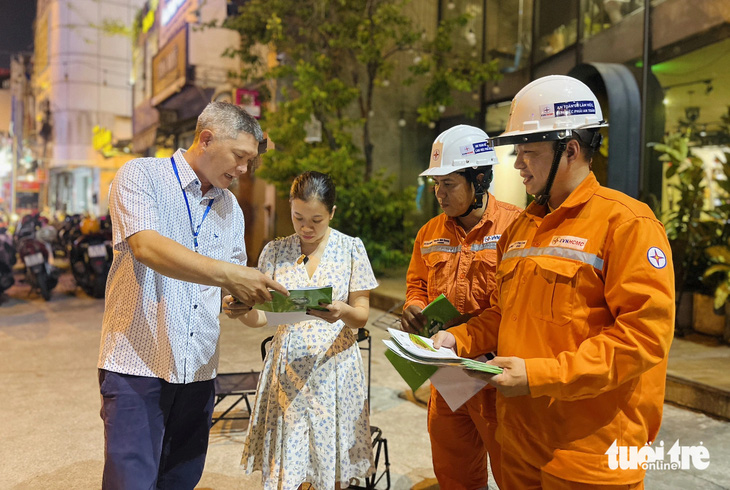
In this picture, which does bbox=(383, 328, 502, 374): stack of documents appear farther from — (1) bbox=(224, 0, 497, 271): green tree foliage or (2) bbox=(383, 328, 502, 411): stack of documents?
(1) bbox=(224, 0, 497, 271): green tree foliage

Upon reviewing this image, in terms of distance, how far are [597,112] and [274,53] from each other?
13312mm

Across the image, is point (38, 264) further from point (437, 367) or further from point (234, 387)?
point (437, 367)

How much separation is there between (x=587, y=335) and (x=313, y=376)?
1.38 metres

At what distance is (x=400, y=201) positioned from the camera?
11844mm

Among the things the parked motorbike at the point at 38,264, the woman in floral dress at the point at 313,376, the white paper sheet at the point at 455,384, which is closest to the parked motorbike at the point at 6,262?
the parked motorbike at the point at 38,264

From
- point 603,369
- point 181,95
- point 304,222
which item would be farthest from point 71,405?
point 181,95

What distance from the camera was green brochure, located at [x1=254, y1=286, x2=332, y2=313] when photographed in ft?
7.05

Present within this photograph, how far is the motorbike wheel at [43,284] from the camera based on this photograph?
10.6 metres

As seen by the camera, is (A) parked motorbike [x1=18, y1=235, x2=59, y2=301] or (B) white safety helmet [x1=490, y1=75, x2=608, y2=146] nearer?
(B) white safety helmet [x1=490, y1=75, x2=608, y2=146]

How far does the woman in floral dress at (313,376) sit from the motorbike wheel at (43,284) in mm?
9489

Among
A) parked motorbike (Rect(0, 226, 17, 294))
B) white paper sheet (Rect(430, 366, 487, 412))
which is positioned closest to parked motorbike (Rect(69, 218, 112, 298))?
parked motorbike (Rect(0, 226, 17, 294))

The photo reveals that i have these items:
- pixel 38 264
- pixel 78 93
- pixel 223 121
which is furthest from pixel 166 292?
pixel 78 93

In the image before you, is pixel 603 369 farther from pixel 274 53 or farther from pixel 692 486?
pixel 274 53

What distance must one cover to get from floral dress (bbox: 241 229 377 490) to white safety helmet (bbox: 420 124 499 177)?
659 millimetres
